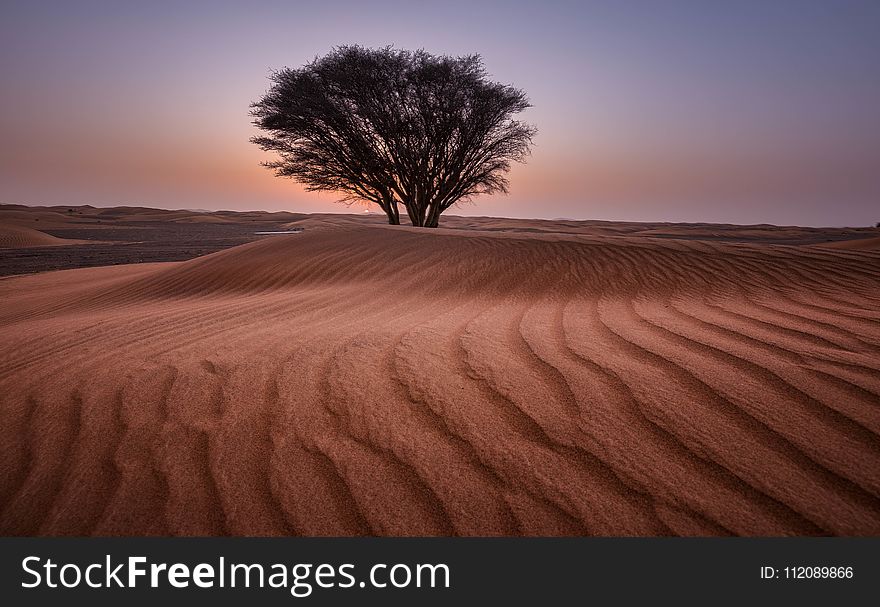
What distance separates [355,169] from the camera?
50.5 ft

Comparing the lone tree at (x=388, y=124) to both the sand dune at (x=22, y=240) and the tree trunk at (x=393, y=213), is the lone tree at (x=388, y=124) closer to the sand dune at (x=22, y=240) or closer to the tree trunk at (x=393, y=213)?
the tree trunk at (x=393, y=213)

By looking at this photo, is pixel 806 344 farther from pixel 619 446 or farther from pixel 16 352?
pixel 16 352

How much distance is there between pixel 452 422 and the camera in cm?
164

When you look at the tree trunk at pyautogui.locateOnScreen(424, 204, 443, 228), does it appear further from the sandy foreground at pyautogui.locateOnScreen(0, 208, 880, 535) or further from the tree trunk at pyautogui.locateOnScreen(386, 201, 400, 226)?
the sandy foreground at pyautogui.locateOnScreen(0, 208, 880, 535)

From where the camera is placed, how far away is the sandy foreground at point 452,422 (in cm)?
119

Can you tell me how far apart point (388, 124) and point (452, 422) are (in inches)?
576

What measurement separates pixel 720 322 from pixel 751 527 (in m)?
2.09

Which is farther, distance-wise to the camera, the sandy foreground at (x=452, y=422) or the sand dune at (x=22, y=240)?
the sand dune at (x=22, y=240)

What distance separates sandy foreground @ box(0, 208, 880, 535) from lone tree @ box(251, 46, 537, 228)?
496 inches

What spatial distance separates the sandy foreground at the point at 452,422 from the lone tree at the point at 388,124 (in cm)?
1259

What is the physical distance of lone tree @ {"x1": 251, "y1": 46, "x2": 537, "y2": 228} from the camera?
47.5 ft

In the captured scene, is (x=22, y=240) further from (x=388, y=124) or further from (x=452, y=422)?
(x=452, y=422)

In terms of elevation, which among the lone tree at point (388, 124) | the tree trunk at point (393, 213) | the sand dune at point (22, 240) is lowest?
the sand dune at point (22, 240)

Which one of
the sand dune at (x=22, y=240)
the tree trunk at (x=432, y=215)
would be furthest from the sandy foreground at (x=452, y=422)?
the sand dune at (x=22, y=240)
